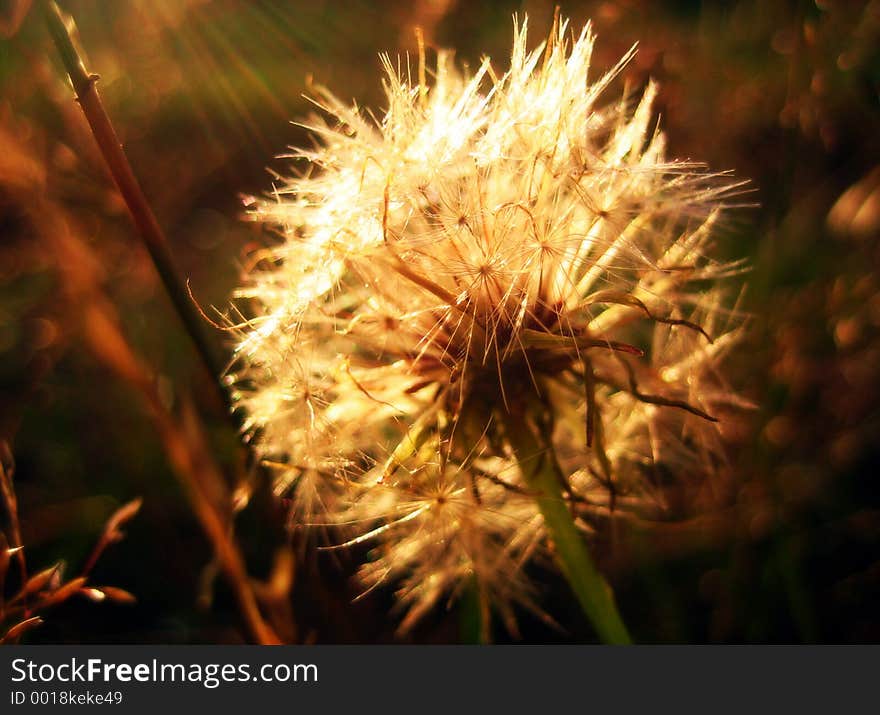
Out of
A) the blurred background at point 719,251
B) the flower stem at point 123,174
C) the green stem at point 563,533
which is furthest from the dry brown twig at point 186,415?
the green stem at point 563,533

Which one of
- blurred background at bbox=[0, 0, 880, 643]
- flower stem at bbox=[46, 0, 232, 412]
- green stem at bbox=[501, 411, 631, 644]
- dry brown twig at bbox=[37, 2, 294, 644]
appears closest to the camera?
flower stem at bbox=[46, 0, 232, 412]

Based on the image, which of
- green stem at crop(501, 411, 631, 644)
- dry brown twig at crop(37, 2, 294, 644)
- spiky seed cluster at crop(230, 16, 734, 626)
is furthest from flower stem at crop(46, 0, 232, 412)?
green stem at crop(501, 411, 631, 644)

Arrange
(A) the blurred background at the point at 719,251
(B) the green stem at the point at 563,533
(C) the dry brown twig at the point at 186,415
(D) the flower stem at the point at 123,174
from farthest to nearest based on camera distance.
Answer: (A) the blurred background at the point at 719,251 < (B) the green stem at the point at 563,533 < (C) the dry brown twig at the point at 186,415 < (D) the flower stem at the point at 123,174

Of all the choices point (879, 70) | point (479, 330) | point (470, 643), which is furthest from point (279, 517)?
point (879, 70)

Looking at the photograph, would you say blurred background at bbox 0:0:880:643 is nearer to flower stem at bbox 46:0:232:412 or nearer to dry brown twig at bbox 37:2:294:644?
dry brown twig at bbox 37:2:294:644

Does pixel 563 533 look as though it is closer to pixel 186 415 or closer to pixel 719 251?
pixel 186 415

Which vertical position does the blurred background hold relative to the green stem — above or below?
above

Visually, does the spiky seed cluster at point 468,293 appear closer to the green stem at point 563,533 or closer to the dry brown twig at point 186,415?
the green stem at point 563,533
